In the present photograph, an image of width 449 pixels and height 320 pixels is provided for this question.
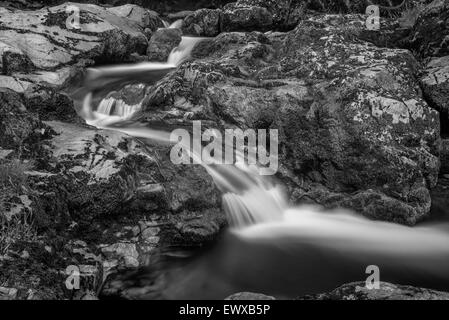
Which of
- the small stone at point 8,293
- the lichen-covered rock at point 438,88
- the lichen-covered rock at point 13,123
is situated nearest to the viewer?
the small stone at point 8,293

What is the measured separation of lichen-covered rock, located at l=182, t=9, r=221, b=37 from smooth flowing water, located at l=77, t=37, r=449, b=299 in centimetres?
683

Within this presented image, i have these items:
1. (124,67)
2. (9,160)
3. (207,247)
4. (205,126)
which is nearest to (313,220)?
(207,247)

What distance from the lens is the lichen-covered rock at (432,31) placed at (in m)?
8.89

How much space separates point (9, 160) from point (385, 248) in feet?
17.3

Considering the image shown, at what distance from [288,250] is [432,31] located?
6151 millimetres

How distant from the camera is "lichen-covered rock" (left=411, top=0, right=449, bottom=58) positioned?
8.89 m

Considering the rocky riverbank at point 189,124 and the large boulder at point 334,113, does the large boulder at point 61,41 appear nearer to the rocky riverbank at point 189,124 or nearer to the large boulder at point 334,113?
the rocky riverbank at point 189,124

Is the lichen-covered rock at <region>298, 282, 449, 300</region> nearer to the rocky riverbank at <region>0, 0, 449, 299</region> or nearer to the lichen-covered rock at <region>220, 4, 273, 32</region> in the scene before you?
the rocky riverbank at <region>0, 0, 449, 299</region>

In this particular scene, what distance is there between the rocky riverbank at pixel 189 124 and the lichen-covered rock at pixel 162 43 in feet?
2.58

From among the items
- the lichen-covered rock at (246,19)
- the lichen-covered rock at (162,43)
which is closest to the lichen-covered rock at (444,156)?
the lichen-covered rock at (246,19)

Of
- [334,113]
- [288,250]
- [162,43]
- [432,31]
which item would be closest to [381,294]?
[288,250]

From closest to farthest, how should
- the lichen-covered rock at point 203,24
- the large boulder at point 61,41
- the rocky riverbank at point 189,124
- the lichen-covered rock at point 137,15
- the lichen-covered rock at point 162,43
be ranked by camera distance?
the rocky riverbank at point 189,124, the large boulder at point 61,41, the lichen-covered rock at point 162,43, the lichen-covered rock at point 137,15, the lichen-covered rock at point 203,24

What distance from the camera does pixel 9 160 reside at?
4.83m
